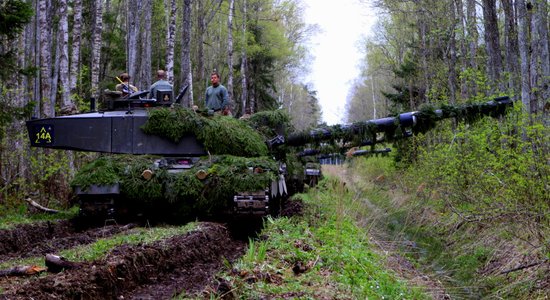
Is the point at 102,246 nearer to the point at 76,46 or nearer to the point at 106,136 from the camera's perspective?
the point at 106,136

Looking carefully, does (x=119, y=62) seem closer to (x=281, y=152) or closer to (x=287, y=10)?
(x=287, y=10)

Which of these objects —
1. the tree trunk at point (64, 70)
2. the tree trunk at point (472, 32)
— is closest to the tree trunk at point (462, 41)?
the tree trunk at point (472, 32)

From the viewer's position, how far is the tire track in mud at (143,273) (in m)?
4.83

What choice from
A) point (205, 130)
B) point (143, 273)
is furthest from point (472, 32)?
point (143, 273)

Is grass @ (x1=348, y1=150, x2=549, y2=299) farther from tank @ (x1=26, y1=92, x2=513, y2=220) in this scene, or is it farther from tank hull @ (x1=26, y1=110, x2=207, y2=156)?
tank hull @ (x1=26, y1=110, x2=207, y2=156)

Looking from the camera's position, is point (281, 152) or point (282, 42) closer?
point (281, 152)

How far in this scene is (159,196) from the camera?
9.58 metres

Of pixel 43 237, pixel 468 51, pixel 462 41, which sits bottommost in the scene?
pixel 43 237

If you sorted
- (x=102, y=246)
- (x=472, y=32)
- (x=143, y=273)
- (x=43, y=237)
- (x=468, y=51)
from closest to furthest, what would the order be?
(x=143, y=273) < (x=102, y=246) < (x=43, y=237) < (x=472, y=32) < (x=468, y=51)

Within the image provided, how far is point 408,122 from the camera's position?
37.4 ft

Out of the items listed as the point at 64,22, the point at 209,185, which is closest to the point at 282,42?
the point at 64,22

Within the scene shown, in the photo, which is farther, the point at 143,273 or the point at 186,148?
the point at 186,148

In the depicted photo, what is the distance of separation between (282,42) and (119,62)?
9318 millimetres

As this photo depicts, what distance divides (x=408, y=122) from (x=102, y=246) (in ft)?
21.1
